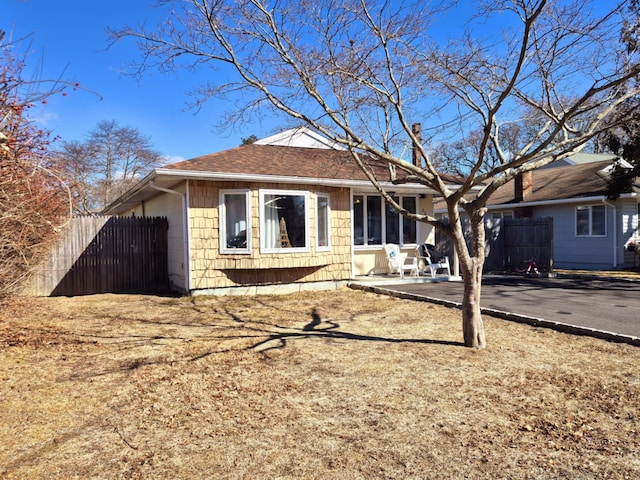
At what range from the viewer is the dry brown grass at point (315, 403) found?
2.89m

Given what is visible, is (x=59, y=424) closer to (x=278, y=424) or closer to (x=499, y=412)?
(x=278, y=424)

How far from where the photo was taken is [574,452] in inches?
118

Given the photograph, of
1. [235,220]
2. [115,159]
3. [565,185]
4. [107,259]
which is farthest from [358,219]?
[115,159]

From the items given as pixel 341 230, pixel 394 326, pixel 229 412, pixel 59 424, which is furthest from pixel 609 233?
pixel 59 424

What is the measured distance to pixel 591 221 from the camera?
669 inches

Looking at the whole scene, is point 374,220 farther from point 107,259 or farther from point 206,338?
point 206,338

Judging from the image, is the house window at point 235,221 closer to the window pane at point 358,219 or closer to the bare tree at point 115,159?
the window pane at point 358,219

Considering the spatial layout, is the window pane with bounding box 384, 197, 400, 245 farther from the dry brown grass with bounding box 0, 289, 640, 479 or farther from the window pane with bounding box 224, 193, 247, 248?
the dry brown grass with bounding box 0, 289, 640, 479

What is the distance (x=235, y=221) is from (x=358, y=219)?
154 inches

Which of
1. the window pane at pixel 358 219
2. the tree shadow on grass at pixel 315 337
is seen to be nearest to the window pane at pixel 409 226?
the window pane at pixel 358 219

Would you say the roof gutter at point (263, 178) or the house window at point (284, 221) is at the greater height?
the roof gutter at point (263, 178)

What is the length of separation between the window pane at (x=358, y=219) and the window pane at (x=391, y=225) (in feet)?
2.63

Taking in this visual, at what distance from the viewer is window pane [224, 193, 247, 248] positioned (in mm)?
10086

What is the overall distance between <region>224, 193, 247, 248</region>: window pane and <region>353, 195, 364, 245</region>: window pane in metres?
3.62
